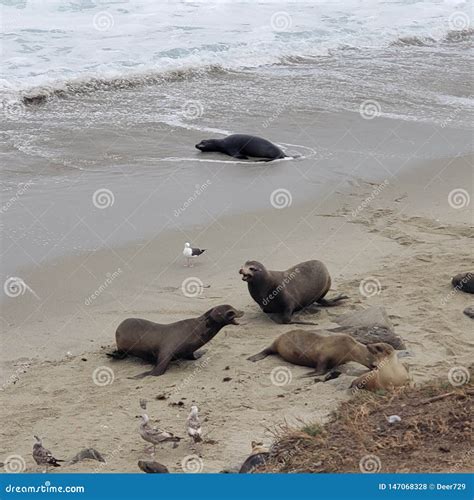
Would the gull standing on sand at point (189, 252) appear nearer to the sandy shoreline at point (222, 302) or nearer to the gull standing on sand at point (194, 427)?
the sandy shoreline at point (222, 302)

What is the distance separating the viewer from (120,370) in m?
8.20

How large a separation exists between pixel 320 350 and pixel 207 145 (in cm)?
676

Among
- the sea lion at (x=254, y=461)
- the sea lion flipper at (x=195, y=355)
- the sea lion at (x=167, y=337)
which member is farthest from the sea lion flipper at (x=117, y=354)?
the sea lion at (x=254, y=461)

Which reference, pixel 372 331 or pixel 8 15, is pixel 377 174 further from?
pixel 8 15

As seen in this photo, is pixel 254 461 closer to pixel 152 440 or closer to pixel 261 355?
pixel 152 440

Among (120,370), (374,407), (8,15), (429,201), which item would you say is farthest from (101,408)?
(8,15)

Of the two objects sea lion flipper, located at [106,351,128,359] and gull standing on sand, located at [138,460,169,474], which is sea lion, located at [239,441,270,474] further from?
sea lion flipper, located at [106,351,128,359]

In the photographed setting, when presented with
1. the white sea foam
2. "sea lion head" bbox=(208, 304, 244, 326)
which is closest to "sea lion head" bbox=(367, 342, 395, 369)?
"sea lion head" bbox=(208, 304, 244, 326)

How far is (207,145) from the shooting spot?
1438cm

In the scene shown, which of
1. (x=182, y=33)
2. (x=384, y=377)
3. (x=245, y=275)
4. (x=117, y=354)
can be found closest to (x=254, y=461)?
(x=384, y=377)

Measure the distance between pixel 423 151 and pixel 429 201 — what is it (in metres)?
2.18

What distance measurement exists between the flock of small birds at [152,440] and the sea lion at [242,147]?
7.73 m

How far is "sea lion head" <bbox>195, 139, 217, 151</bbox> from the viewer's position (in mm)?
14289

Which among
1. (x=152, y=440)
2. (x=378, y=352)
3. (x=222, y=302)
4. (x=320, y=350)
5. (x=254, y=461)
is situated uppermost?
(x=254, y=461)
